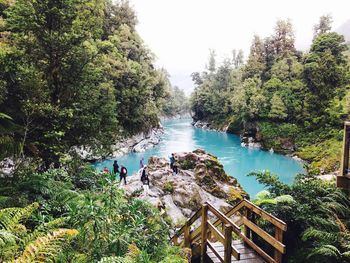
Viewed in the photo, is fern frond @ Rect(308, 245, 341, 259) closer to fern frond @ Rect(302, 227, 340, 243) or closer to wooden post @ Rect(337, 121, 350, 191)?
fern frond @ Rect(302, 227, 340, 243)

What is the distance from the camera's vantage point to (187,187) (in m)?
13.7

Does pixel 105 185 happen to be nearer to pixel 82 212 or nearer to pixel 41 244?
pixel 82 212

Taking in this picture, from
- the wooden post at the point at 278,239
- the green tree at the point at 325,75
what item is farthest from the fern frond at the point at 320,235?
the green tree at the point at 325,75

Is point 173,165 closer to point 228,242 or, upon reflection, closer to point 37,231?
point 228,242

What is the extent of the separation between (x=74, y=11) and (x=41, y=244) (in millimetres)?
8700

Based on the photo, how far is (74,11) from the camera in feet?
30.9

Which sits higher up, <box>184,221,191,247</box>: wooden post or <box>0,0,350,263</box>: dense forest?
<box>0,0,350,263</box>: dense forest

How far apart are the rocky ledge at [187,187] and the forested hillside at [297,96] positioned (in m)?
12.1

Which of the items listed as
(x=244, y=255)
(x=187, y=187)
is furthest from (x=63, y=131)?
(x=187, y=187)

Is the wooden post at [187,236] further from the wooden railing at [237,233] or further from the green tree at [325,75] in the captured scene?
the green tree at [325,75]

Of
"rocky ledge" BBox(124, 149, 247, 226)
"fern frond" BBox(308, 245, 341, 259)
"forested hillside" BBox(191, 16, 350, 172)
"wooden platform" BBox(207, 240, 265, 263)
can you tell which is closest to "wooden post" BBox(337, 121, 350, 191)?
"fern frond" BBox(308, 245, 341, 259)

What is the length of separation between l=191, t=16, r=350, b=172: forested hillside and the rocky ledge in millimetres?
12133

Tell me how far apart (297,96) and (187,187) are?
30.0 m

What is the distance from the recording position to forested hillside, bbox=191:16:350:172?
31.9 m
